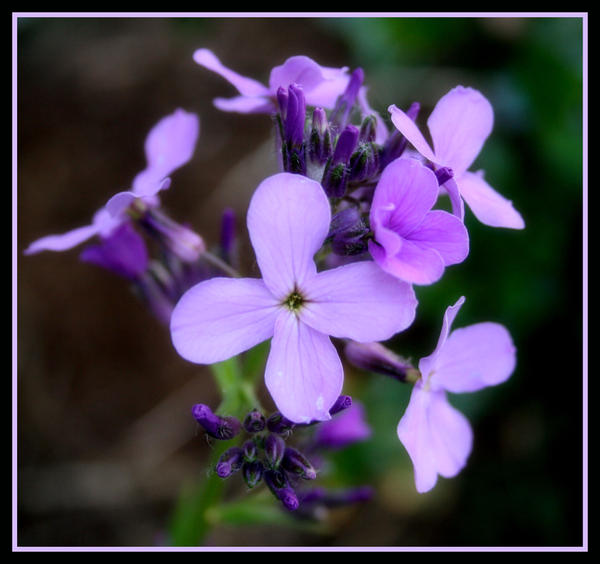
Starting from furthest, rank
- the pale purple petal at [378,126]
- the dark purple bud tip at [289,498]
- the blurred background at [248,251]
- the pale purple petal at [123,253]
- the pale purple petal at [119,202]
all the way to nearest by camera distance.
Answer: the blurred background at [248,251]
the pale purple petal at [123,253]
the pale purple petal at [378,126]
the pale purple petal at [119,202]
the dark purple bud tip at [289,498]

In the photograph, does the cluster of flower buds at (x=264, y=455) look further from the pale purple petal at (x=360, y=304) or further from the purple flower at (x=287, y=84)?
the purple flower at (x=287, y=84)

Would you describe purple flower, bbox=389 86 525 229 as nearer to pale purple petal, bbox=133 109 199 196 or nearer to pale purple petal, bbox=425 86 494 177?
pale purple petal, bbox=425 86 494 177

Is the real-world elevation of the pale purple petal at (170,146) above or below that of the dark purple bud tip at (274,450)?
above

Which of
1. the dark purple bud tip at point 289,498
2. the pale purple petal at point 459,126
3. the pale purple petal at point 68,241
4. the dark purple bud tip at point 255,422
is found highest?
the pale purple petal at point 459,126

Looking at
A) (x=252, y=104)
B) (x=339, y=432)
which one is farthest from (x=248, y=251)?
(x=252, y=104)

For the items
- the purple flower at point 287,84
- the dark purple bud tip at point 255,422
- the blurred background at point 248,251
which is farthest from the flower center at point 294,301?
the blurred background at point 248,251

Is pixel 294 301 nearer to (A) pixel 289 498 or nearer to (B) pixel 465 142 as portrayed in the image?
(A) pixel 289 498

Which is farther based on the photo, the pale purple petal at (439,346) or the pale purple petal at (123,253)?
the pale purple petal at (123,253)

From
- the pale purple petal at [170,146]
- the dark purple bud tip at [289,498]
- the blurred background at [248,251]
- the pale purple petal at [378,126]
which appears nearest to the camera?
the dark purple bud tip at [289,498]

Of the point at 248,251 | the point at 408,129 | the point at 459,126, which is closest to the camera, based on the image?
the point at 408,129
